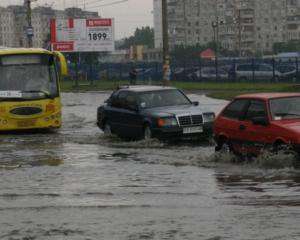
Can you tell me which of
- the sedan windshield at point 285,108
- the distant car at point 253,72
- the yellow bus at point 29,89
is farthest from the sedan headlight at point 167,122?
the distant car at point 253,72

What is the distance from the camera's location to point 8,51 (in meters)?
26.2

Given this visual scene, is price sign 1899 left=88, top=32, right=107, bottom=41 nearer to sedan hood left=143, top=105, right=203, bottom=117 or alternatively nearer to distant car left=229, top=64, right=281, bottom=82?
distant car left=229, top=64, right=281, bottom=82

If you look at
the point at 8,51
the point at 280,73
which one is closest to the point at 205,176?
the point at 8,51

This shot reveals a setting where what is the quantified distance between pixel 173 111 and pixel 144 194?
8.68 m

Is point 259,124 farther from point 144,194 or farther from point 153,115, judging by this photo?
point 153,115

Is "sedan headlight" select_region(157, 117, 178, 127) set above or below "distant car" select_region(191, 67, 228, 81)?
above

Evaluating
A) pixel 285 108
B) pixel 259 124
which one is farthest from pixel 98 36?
pixel 259 124

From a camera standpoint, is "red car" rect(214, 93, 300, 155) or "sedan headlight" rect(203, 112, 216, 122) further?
"sedan headlight" rect(203, 112, 216, 122)

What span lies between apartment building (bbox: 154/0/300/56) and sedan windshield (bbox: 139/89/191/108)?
480ft

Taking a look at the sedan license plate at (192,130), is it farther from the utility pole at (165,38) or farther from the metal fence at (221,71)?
the metal fence at (221,71)

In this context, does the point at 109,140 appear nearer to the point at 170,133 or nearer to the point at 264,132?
the point at 170,133

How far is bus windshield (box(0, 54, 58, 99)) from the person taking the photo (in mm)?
25625

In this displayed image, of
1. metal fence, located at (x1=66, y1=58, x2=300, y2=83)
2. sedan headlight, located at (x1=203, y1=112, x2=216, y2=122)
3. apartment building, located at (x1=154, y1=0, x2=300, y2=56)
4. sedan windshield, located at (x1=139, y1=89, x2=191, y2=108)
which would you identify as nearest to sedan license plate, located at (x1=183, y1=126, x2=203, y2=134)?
sedan headlight, located at (x1=203, y1=112, x2=216, y2=122)

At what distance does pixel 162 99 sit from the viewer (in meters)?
21.9
